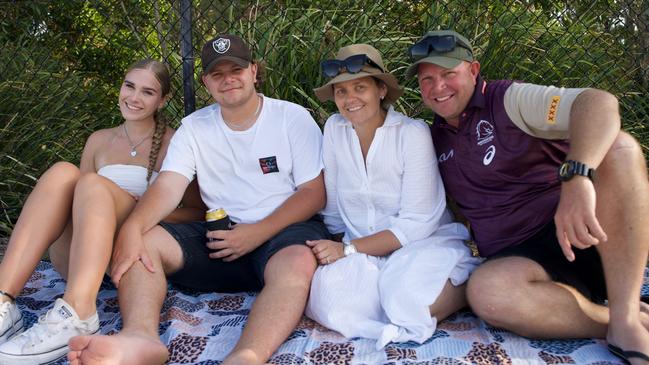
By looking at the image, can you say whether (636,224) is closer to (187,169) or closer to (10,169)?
(187,169)

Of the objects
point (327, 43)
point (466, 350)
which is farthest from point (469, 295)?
point (327, 43)

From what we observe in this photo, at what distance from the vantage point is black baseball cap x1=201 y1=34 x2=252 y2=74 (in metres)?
3.29

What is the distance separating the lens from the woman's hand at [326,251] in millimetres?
3066

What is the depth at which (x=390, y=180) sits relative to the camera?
3188mm

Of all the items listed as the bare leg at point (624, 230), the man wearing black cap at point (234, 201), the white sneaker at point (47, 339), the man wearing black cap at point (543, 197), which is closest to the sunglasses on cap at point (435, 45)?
the man wearing black cap at point (543, 197)

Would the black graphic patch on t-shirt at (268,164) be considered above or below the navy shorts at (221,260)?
above

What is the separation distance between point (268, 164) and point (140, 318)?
100 centimetres

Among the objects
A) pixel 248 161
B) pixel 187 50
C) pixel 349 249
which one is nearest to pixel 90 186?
pixel 248 161

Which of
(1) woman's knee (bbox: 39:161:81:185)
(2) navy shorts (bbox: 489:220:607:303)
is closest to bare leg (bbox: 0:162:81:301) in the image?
(1) woman's knee (bbox: 39:161:81:185)

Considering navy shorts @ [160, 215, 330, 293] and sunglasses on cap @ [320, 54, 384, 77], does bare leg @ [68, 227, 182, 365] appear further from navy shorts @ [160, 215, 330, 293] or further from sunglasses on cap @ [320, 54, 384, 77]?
sunglasses on cap @ [320, 54, 384, 77]

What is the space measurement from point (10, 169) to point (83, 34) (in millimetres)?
2273

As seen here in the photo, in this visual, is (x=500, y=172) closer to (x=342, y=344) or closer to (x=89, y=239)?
(x=342, y=344)

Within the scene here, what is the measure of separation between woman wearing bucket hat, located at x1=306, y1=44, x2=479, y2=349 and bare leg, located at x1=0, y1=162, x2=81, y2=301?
113cm

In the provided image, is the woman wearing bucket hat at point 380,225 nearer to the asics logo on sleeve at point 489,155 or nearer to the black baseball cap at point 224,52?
the asics logo on sleeve at point 489,155
